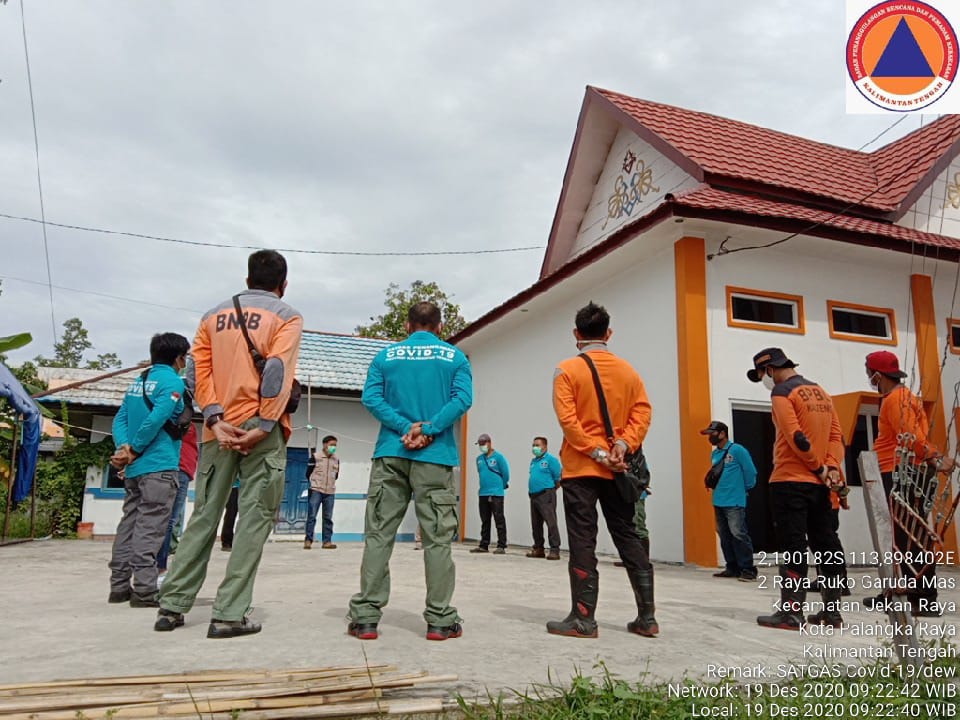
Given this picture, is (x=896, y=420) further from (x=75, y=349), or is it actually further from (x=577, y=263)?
(x=75, y=349)

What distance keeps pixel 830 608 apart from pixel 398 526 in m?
2.75

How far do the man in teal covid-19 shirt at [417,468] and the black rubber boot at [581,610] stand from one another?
1.90 ft

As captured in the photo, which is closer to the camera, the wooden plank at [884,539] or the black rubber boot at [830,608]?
the wooden plank at [884,539]

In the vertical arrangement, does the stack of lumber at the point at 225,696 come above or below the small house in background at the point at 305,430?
below

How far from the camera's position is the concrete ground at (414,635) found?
301 cm

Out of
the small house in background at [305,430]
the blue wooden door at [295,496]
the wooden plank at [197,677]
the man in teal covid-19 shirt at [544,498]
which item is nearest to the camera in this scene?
the wooden plank at [197,677]

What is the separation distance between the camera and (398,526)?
375 cm

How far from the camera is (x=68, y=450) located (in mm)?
15547

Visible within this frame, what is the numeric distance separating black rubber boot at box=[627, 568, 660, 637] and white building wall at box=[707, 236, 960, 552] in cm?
536

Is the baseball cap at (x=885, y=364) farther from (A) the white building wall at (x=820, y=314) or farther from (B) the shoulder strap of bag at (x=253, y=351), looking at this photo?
(B) the shoulder strap of bag at (x=253, y=351)

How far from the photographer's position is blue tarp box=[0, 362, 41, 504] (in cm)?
1056

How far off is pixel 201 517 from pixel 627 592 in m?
3.68

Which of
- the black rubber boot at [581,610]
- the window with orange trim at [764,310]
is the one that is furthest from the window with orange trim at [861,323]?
the black rubber boot at [581,610]

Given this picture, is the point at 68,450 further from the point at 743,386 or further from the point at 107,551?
the point at 743,386
